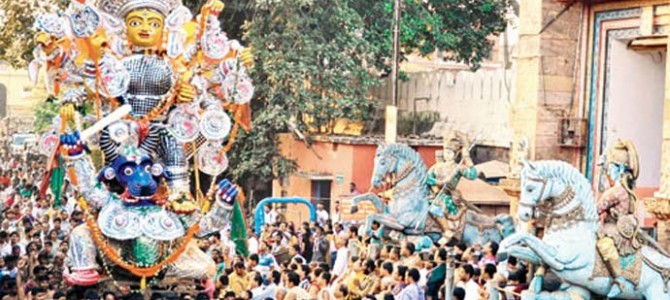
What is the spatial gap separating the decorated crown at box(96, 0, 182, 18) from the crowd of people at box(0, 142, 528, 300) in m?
2.32

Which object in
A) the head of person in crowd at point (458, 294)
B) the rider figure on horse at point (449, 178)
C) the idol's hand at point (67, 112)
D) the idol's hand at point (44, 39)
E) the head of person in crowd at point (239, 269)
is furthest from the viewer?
the rider figure on horse at point (449, 178)

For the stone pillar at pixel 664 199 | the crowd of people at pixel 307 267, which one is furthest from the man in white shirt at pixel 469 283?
the stone pillar at pixel 664 199

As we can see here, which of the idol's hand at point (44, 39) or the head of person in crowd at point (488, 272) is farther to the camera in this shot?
the idol's hand at point (44, 39)

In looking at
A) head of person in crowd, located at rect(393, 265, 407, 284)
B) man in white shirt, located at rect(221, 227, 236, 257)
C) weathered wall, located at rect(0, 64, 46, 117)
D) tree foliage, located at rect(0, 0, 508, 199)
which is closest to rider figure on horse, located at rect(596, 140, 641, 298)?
head of person in crowd, located at rect(393, 265, 407, 284)

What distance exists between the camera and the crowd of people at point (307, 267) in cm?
1465

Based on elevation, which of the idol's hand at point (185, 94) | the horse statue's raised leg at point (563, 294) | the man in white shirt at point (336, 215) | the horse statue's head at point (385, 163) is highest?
the idol's hand at point (185, 94)

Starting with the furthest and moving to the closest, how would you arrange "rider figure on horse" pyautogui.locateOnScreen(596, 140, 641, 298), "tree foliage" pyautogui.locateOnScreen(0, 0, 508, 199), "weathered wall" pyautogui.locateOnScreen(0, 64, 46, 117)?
"weathered wall" pyautogui.locateOnScreen(0, 64, 46, 117) → "tree foliage" pyautogui.locateOnScreen(0, 0, 508, 199) → "rider figure on horse" pyautogui.locateOnScreen(596, 140, 641, 298)

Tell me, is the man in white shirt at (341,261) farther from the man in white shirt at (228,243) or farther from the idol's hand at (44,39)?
the idol's hand at (44,39)

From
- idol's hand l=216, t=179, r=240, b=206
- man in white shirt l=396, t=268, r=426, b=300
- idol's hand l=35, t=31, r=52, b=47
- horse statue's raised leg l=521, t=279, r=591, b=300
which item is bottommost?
man in white shirt l=396, t=268, r=426, b=300

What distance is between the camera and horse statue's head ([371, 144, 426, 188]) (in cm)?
1962

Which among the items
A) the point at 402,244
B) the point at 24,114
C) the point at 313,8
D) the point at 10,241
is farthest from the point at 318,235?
the point at 24,114

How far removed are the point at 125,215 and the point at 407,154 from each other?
492 centimetres

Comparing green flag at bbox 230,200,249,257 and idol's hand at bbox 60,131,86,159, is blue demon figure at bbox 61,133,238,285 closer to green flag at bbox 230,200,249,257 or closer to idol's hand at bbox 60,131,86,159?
idol's hand at bbox 60,131,86,159

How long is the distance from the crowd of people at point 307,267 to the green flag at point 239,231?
189 mm
